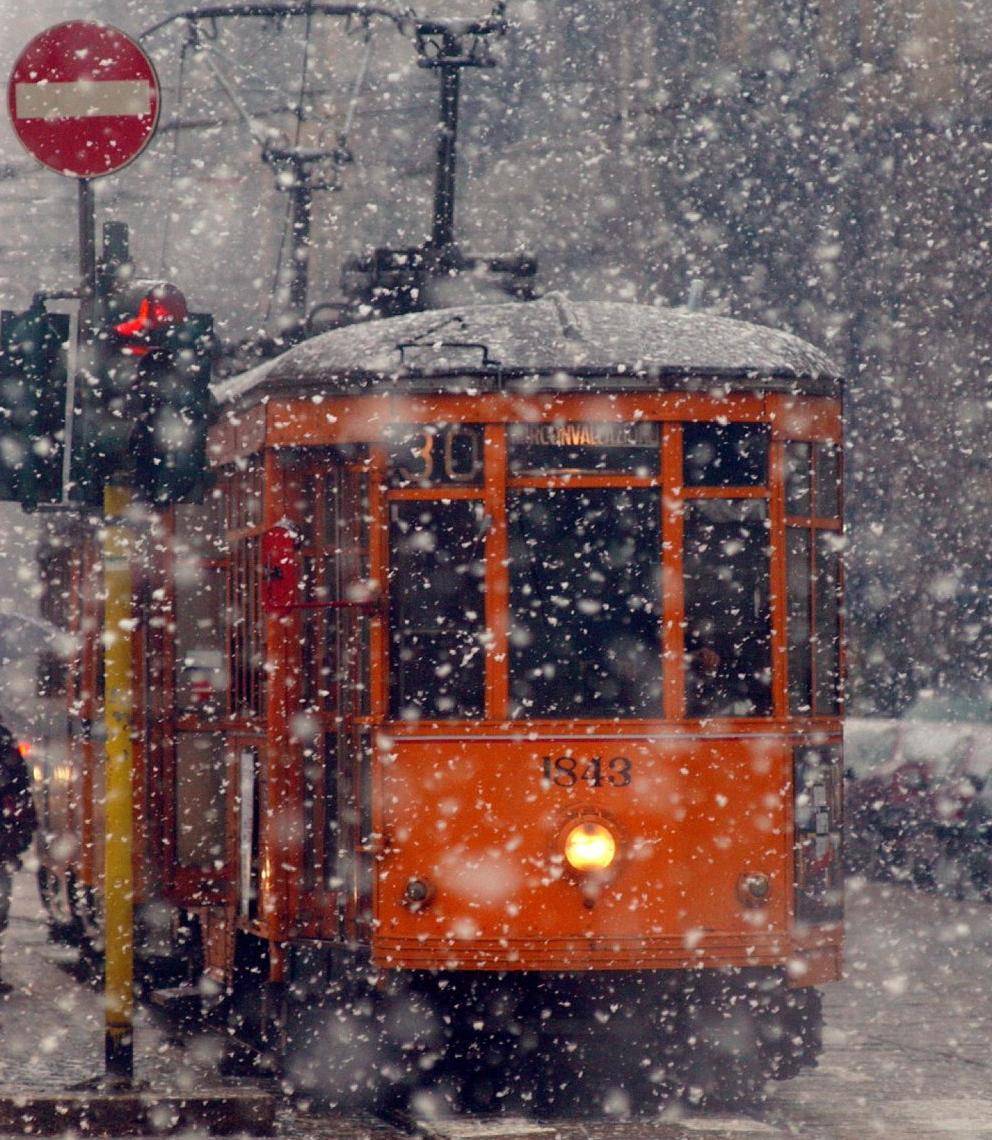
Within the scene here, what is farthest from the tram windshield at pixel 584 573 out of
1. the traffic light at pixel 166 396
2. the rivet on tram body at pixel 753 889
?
the traffic light at pixel 166 396

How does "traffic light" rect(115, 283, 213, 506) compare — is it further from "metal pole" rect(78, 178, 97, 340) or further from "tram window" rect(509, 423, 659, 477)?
"tram window" rect(509, 423, 659, 477)

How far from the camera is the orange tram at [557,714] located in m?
9.20

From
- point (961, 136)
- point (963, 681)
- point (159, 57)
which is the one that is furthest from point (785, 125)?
point (159, 57)

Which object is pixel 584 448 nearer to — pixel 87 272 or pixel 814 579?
pixel 814 579

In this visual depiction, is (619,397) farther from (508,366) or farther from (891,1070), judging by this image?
(891,1070)

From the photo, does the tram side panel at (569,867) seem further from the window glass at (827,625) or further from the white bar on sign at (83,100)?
the white bar on sign at (83,100)

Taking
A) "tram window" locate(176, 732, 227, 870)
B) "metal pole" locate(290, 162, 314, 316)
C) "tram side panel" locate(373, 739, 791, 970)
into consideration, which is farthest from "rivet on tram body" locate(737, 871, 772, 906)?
"metal pole" locate(290, 162, 314, 316)

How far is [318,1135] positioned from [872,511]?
21302 mm

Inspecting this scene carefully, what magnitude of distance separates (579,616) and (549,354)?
3.19ft

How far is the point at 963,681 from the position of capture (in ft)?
92.3

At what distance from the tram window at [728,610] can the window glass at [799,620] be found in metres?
0.10

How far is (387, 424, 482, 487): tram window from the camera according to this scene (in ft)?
30.8

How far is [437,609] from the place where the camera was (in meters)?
9.43

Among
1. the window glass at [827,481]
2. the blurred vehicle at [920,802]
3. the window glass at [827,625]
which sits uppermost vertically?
the window glass at [827,481]
